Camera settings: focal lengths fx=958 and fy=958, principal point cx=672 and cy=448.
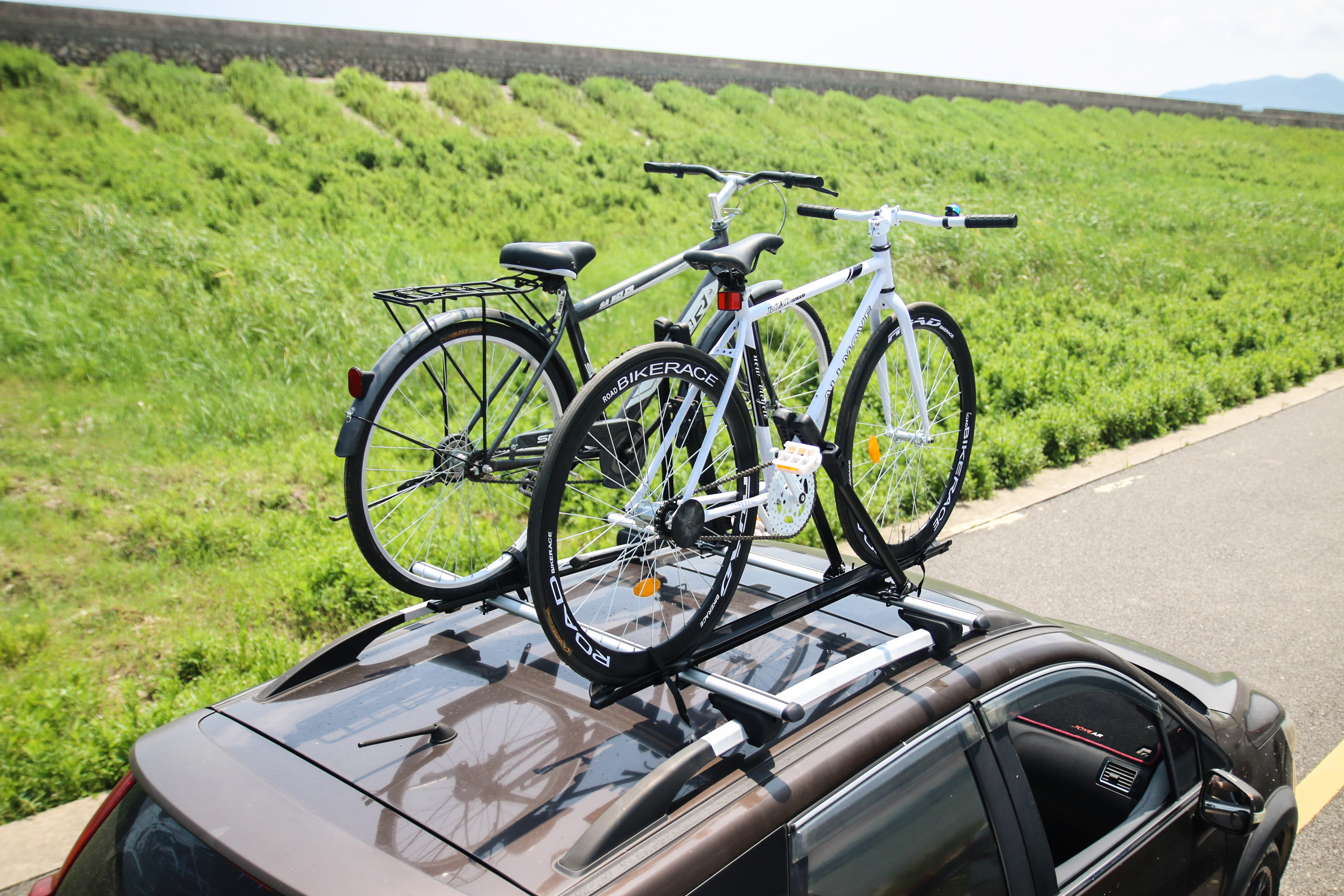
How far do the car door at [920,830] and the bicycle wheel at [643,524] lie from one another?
559 millimetres

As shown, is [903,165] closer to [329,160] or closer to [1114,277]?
[1114,277]

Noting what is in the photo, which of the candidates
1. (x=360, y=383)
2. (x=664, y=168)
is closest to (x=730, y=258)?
(x=360, y=383)

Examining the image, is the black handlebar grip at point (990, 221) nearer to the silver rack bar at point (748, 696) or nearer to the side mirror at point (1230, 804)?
the side mirror at point (1230, 804)

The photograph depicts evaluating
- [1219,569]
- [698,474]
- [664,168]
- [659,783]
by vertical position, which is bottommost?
[1219,569]

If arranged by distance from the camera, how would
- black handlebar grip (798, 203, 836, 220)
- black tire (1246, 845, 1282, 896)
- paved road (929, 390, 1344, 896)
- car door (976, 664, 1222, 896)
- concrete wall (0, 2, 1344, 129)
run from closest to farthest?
car door (976, 664, 1222, 896), black tire (1246, 845, 1282, 896), black handlebar grip (798, 203, 836, 220), paved road (929, 390, 1344, 896), concrete wall (0, 2, 1344, 129)

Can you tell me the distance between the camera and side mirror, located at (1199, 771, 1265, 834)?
261 centimetres

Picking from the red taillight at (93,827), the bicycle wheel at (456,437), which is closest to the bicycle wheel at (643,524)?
the bicycle wheel at (456,437)

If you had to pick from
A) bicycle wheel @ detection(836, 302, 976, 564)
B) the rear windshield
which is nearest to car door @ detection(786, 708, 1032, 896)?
the rear windshield

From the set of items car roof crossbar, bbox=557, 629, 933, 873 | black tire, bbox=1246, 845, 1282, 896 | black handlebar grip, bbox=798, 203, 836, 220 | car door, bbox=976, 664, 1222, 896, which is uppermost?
black handlebar grip, bbox=798, 203, 836, 220

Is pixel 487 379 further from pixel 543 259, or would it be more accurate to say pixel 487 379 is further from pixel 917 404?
pixel 917 404

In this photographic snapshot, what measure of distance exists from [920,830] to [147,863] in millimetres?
1560

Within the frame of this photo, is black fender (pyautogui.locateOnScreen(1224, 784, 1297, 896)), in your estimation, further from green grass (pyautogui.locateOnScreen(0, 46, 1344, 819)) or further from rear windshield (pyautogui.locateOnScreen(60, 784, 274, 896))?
green grass (pyautogui.locateOnScreen(0, 46, 1344, 819))

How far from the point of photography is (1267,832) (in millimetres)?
3025

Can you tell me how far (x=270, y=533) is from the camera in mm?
6395
